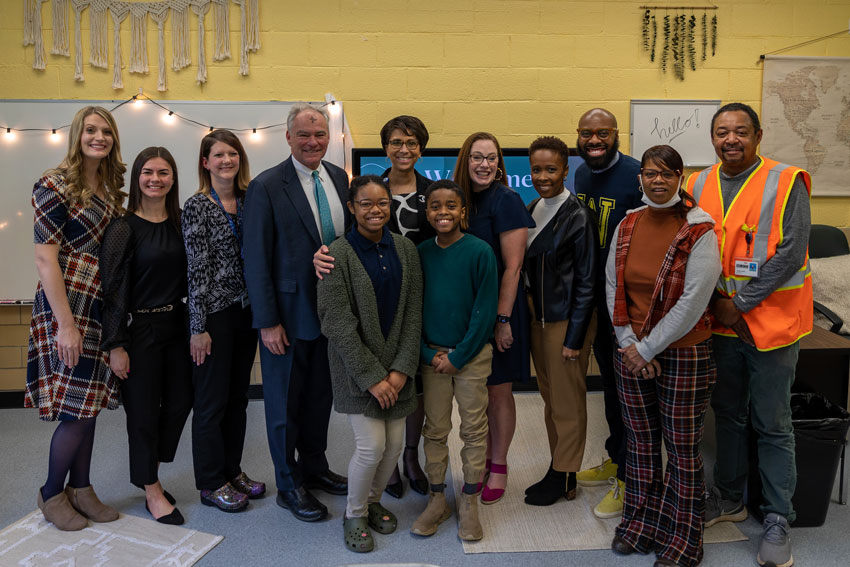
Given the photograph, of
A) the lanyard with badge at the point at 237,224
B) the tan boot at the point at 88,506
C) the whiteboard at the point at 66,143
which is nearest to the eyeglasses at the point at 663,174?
the lanyard with badge at the point at 237,224

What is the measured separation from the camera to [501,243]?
2.47 metres

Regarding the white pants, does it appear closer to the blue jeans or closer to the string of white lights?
the blue jeans

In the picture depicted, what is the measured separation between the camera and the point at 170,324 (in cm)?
251

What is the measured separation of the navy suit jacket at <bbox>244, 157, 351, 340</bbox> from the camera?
2381 mm

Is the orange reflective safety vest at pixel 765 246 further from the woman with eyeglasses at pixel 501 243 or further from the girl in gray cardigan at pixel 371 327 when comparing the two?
the girl in gray cardigan at pixel 371 327

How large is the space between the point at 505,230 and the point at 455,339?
462 millimetres

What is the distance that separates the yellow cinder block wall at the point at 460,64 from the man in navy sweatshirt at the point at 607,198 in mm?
1355

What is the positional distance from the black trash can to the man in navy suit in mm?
1798

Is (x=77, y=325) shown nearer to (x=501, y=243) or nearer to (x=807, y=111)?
(x=501, y=243)

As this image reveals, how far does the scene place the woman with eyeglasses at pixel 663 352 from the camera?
206cm

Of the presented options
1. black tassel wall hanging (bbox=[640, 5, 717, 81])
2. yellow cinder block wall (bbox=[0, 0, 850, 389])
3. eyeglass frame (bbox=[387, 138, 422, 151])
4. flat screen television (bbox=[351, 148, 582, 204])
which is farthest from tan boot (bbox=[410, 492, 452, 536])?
black tassel wall hanging (bbox=[640, 5, 717, 81])

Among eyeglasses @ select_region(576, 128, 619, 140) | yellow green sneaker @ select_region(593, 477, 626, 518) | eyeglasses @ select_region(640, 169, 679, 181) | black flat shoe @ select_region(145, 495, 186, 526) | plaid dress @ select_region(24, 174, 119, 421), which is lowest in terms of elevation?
black flat shoe @ select_region(145, 495, 186, 526)

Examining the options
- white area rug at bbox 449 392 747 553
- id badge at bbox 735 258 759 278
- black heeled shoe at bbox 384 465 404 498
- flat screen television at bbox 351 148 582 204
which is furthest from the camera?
flat screen television at bbox 351 148 582 204

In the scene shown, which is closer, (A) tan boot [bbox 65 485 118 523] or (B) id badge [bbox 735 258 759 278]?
(B) id badge [bbox 735 258 759 278]
